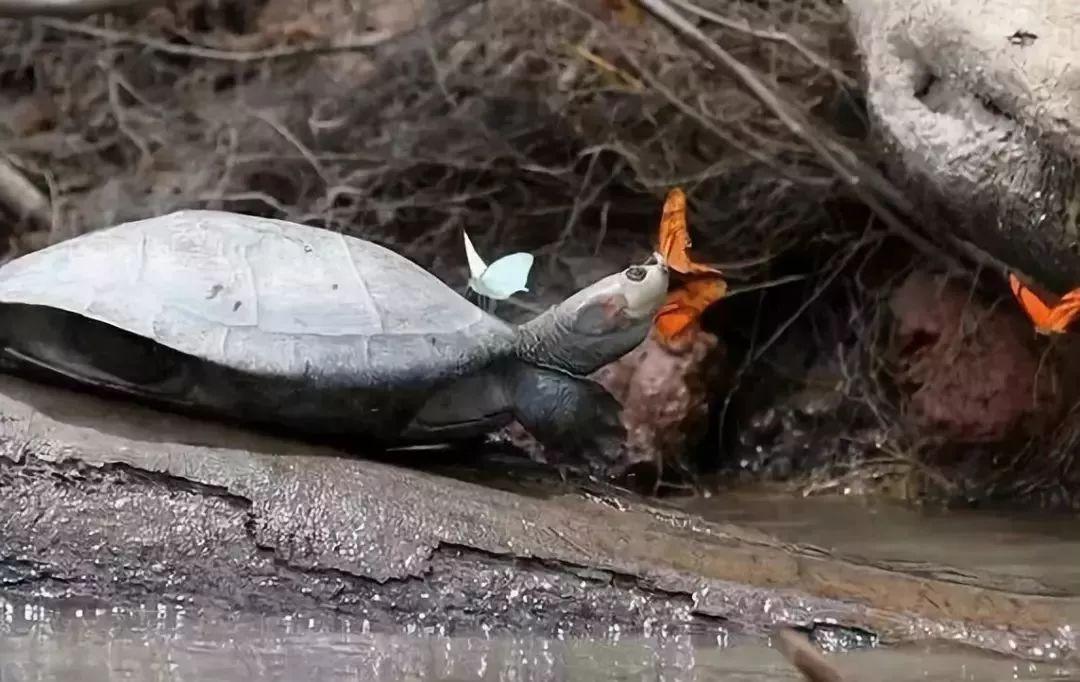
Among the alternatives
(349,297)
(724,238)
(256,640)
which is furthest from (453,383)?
(724,238)

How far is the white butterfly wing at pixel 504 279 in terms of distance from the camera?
1.85 m

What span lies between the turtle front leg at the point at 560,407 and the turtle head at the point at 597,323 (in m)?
0.02

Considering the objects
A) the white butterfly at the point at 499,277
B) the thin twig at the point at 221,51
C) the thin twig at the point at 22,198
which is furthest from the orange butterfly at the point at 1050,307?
the thin twig at the point at 22,198

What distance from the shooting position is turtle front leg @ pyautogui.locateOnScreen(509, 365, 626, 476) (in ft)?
5.44

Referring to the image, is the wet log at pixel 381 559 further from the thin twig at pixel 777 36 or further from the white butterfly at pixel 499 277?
the thin twig at pixel 777 36

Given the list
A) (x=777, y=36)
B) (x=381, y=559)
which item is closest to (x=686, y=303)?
(x=777, y=36)

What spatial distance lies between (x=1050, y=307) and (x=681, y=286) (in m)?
0.66

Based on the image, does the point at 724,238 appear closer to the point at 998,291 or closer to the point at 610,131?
the point at 610,131

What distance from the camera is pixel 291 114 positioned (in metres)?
2.46

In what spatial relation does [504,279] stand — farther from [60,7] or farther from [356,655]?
[60,7]

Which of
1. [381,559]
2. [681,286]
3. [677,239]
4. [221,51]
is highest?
[221,51]

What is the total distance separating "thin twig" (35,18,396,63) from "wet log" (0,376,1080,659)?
3.96ft

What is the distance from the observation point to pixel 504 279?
1877mm

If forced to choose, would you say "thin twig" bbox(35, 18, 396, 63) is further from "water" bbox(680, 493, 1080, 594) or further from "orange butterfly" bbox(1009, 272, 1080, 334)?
"orange butterfly" bbox(1009, 272, 1080, 334)
